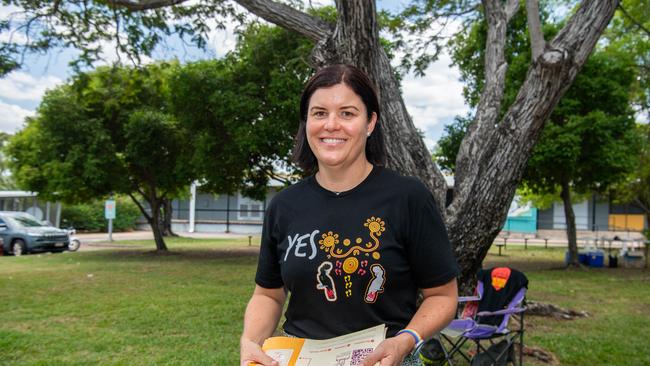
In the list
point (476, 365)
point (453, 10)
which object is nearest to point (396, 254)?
point (476, 365)

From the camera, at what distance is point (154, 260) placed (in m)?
17.0

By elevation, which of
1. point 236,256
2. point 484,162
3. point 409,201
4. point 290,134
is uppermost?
point 290,134

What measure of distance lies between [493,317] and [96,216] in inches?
1336

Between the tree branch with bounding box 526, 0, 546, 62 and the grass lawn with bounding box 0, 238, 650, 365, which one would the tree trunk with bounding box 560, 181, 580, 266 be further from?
the tree branch with bounding box 526, 0, 546, 62

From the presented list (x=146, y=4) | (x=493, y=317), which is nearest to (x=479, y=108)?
(x=493, y=317)

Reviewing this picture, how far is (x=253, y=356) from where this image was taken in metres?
1.78

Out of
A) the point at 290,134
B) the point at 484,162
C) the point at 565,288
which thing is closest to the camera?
the point at 484,162

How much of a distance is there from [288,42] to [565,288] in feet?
30.0

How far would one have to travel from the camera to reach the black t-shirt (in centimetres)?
173

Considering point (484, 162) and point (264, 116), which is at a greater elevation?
point (264, 116)

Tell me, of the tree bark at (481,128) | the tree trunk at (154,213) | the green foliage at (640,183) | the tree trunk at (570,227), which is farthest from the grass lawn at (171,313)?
the green foliage at (640,183)

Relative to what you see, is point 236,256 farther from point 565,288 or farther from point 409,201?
point 409,201

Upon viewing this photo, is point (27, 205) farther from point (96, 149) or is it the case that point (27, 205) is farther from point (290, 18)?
point (290, 18)

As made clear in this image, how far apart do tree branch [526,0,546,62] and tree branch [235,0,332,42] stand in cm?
205
